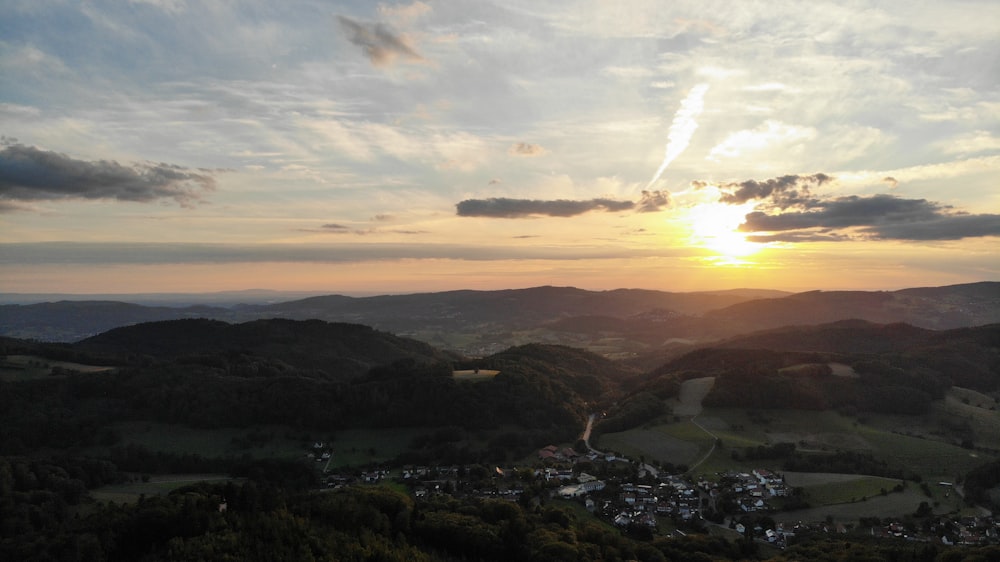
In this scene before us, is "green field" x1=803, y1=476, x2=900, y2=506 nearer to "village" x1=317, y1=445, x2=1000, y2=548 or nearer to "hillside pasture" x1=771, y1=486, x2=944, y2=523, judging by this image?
"hillside pasture" x1=771, y1=486, x2=944, y2=523

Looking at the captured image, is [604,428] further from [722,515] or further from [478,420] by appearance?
[722,515]

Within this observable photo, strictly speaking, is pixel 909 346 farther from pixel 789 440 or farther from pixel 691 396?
pixel 789 440

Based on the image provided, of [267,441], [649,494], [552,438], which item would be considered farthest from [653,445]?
[267,441]

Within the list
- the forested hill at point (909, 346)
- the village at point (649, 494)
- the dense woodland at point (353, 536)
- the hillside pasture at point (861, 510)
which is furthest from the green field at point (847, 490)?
the forested hill at point (909, 346)

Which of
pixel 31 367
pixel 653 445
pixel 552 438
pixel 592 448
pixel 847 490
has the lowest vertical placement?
pixel 592 448

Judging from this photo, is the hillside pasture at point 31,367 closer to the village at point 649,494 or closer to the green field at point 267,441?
the green field at point 267,441

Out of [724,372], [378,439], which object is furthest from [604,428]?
[378,439]

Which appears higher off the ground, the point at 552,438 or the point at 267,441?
the point at 267,441
